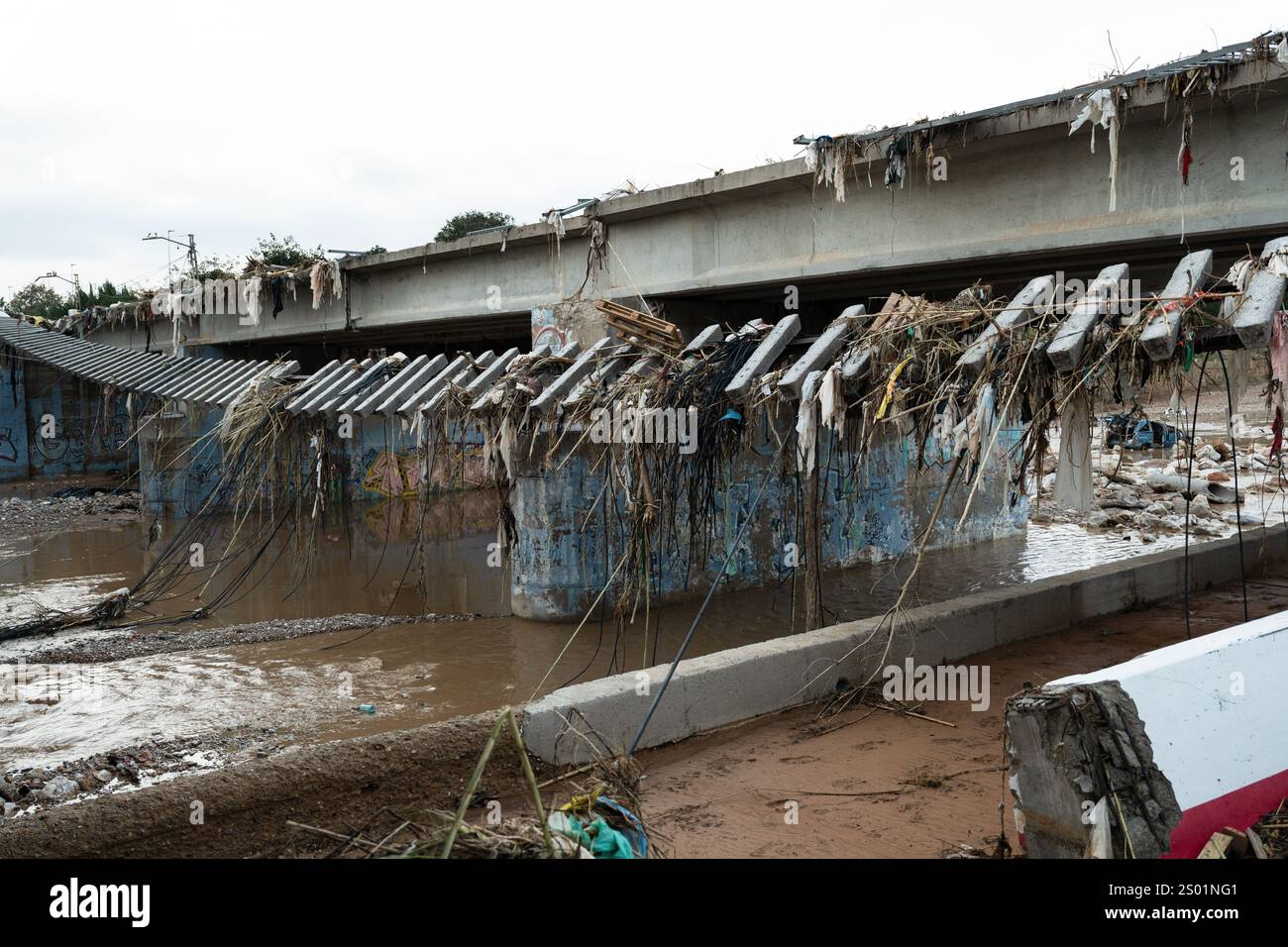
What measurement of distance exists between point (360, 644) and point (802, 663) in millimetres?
6001

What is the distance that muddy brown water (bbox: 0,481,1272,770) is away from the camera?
8.72 metres

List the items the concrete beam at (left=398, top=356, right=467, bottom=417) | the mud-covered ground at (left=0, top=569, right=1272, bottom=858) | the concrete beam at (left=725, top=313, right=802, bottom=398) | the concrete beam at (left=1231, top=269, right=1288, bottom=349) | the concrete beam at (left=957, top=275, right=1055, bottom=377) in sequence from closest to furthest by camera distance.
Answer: the mud-covered ground at (left=0, top=569, right=1272, bottom=858), the concrete beam at (left=1231, top=269, right=1288, bottom=349), the concrete beam at (left=957, top=275, right=1055, bottom=377), the concrete beam at (left=725, top=313, right=802, bottom=398), the concrete beam at (left=398, top=356, right=467, bottom=417)

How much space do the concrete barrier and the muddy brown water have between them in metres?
2.65

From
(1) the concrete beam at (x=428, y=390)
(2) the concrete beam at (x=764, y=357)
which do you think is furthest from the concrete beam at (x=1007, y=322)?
(1) the concrete beam at (x=428, y=390)


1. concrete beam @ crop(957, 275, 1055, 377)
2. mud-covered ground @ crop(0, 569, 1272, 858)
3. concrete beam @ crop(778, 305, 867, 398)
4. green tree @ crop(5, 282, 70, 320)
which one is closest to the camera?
mud-covered ground @ crop(0, 569, 1272, 858)

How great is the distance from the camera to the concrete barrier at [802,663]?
6.31 meters

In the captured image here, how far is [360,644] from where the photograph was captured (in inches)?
448

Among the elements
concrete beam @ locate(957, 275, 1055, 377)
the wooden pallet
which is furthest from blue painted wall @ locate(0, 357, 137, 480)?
concrete beam @ locate(957, 275, 1055, 377)

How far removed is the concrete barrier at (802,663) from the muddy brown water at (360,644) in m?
2.65

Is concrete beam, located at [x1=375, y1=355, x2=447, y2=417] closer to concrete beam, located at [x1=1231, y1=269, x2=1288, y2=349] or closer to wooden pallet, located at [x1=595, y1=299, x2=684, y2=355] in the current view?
wooden pallet, located at [x1=595, y1=299, x2=684, y2=355]

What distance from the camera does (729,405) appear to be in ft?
29.7

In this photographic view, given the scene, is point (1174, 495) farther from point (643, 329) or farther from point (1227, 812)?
point (1227, 812)
